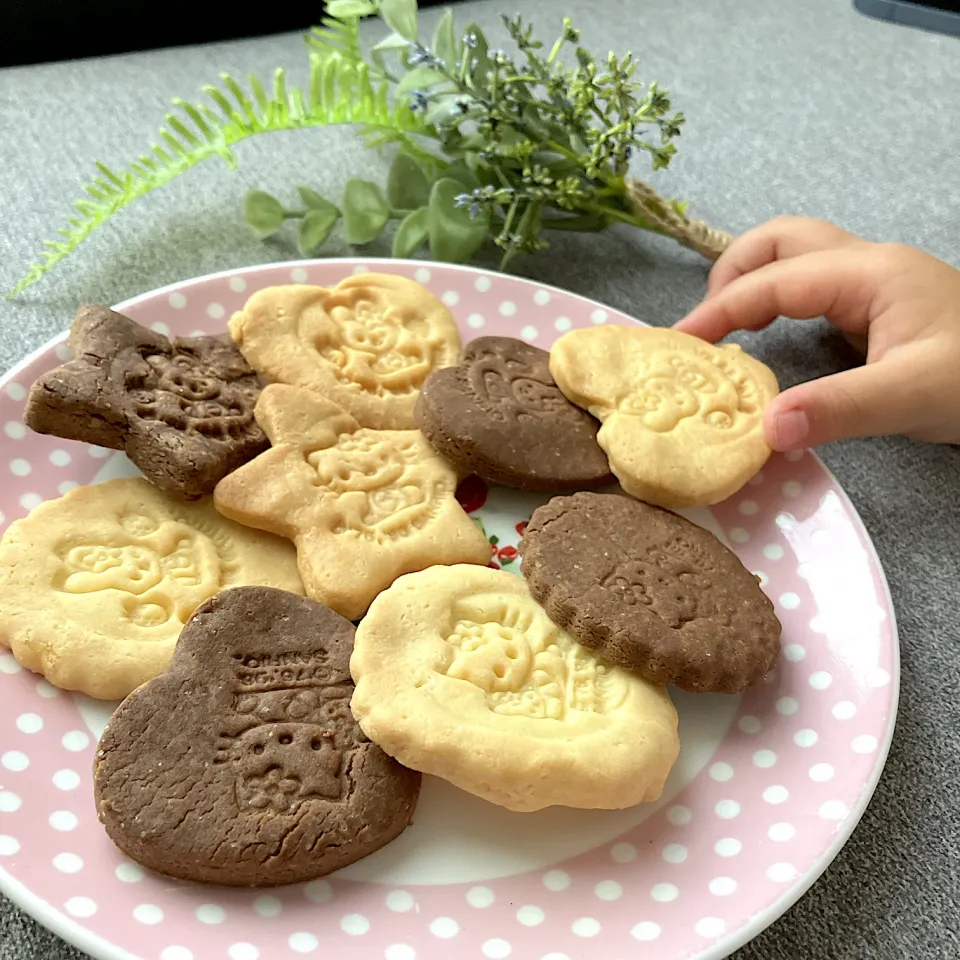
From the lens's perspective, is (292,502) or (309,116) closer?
(292,502)

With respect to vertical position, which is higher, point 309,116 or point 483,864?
point 309,116

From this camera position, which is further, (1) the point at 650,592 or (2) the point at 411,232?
(2) the point at 411,232

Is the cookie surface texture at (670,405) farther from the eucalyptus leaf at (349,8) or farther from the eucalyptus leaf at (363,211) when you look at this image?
the eucalyptus leaf at (349,8)

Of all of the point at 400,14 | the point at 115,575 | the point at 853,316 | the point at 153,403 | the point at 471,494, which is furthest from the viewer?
the point at 400,14

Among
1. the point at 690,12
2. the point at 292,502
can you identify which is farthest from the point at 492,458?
the point at 690,12

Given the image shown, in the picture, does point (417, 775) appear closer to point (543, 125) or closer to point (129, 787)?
point (129, 787)

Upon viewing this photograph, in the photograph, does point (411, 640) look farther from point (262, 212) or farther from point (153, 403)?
point (262, 212)

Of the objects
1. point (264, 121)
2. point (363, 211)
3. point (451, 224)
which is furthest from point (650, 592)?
point (264, 121)

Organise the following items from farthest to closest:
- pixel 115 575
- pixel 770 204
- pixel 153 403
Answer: pixel 770 204, pixel 153 403, pixel 115 575

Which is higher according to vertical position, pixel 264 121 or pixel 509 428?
pixel 264 121
